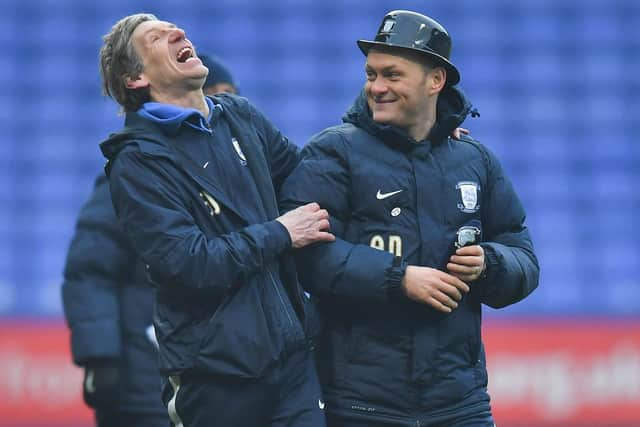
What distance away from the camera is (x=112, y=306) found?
536cm

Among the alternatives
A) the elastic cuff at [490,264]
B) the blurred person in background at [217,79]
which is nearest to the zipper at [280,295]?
the elastic cuff at [490,264]

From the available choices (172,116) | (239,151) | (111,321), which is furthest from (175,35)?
(111,321)

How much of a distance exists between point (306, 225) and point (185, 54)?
70 centimetres

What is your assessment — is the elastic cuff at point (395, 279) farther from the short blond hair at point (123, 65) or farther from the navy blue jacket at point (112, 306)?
the navy blue jacket at point (112, 306)

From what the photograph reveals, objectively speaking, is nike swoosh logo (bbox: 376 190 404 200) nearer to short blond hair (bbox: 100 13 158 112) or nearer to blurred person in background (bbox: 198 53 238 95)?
short blond hair (bbox: 100 13 158 112)

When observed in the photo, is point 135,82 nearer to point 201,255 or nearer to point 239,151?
point 239,151

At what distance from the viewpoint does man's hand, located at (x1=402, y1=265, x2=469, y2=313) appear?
381 centimetres

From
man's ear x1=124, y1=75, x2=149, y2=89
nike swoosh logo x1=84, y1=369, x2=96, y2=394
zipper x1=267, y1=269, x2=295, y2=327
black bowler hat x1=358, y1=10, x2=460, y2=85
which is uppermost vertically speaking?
black bowler hat x1=358, y1=10, x2=460, y2=85

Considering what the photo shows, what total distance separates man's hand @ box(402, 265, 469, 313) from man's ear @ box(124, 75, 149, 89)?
1.03 metres

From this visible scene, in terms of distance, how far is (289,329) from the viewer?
3830mm

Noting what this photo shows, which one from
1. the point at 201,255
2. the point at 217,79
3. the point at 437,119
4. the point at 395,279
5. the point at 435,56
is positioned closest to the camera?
the point at 201,255

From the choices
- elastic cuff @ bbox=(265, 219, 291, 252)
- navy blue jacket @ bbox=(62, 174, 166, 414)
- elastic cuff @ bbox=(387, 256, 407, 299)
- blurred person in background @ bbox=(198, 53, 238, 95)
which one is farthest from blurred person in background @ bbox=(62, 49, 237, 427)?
elastic cuff @ bbox=(387, 256, 407, 299)

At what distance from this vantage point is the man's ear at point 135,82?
407 cm

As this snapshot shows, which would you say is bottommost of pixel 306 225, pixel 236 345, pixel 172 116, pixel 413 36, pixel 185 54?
pixel 236 345
